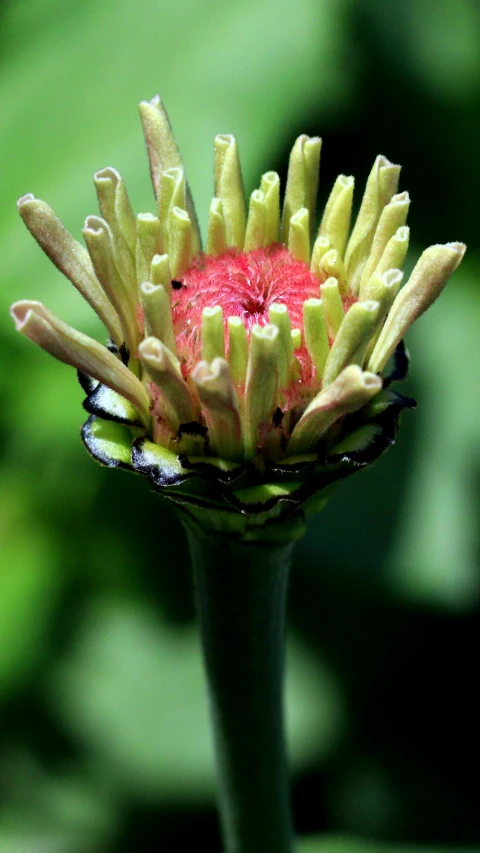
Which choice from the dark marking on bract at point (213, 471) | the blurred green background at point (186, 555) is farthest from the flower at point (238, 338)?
the blurred green background at point (186, 555)

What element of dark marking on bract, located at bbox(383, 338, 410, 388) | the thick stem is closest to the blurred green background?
the thick stem

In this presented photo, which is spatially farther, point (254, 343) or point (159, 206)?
point (159, 206)

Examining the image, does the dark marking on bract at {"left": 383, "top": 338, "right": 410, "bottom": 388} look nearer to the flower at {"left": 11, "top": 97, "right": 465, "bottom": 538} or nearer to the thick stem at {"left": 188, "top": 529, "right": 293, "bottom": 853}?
the flower at {"left": 11, "top": 97, "right": 465, "bottom": 538}

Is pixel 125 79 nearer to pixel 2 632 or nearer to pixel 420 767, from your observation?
pixel 2 632

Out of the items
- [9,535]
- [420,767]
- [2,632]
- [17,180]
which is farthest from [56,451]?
[420,767]

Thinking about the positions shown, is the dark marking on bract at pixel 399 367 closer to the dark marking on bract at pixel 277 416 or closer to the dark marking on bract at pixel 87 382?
the dark marking on bract at pixel 277 416
